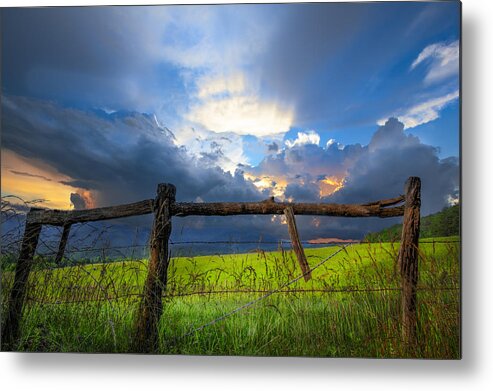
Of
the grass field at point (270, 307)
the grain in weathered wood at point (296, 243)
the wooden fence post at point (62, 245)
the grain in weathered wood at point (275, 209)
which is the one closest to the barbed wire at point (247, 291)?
the grass field at point (270, 307)

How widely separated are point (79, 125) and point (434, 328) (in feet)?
10.2

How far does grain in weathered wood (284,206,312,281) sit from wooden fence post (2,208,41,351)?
2006mm

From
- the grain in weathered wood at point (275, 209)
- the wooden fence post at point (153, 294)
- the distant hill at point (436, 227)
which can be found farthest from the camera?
the wooden fence post at point (153, 294)

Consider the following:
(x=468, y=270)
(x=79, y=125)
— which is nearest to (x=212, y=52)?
(x=79, y=125)

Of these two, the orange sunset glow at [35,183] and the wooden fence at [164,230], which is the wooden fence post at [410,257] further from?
the orange sunset glow at [35,183]

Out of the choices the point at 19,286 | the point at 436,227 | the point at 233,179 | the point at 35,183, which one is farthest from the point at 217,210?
the point at 19,286

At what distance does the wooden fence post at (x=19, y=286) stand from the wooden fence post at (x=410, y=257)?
2.87m

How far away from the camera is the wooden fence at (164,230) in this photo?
13.6ft

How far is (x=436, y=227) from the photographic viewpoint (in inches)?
161

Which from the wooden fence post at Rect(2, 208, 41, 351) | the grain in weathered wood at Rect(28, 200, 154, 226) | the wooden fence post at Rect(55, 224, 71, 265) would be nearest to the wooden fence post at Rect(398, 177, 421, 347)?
the grain in weathered wood at Rect(28, 200, 154, 226)

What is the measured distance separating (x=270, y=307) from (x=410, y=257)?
1104mm

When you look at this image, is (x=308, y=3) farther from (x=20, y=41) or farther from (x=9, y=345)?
(x=9, y=345)

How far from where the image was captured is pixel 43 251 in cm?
458

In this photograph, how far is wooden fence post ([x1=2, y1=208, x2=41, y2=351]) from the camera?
447 cm
